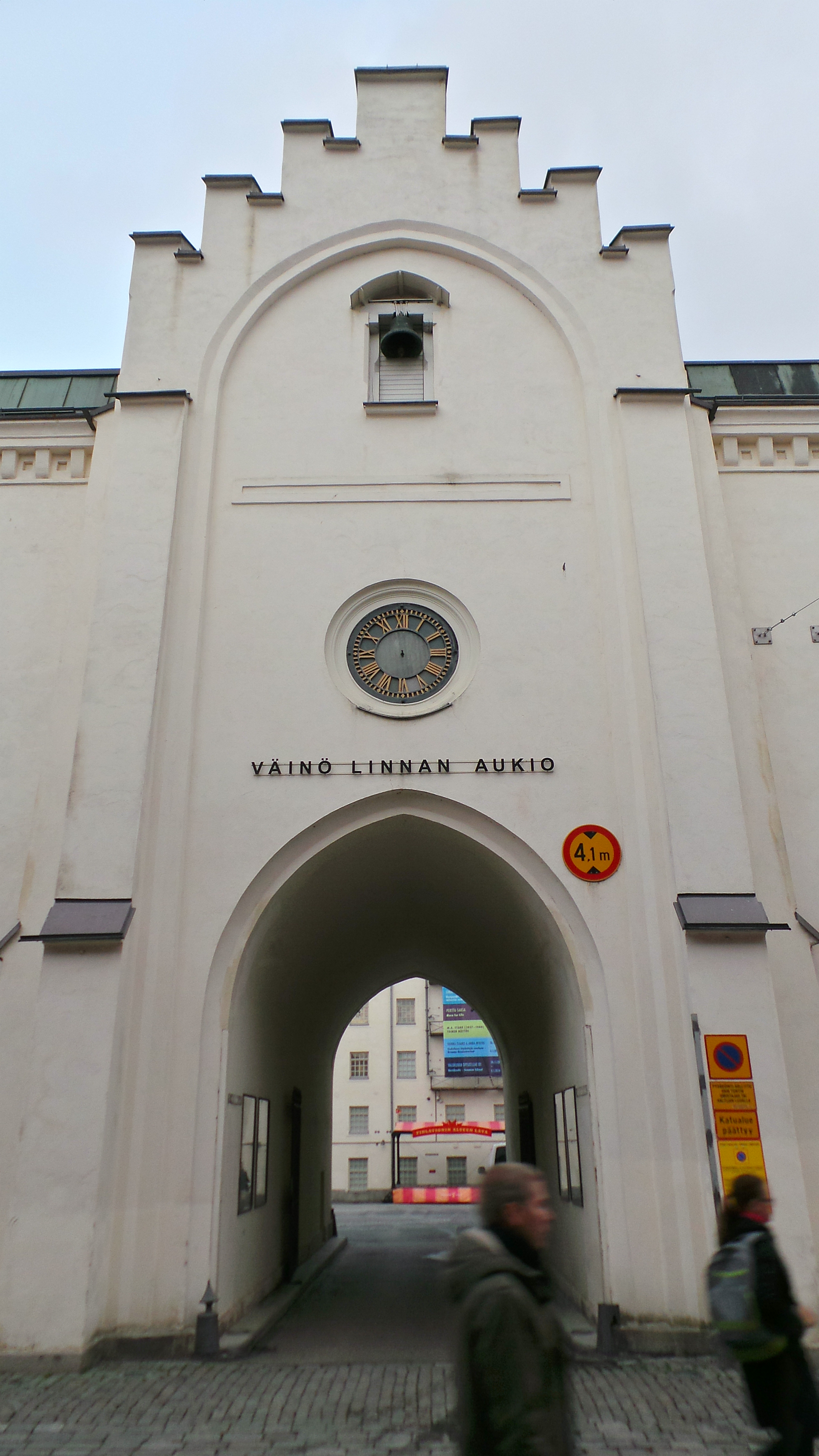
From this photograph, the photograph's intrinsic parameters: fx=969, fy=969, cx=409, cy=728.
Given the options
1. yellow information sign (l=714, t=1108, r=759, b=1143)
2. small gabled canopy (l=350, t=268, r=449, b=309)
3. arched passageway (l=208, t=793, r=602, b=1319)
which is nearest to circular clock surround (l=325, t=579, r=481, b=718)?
arched passageway (l=208, t=793, r=602, b=1319)

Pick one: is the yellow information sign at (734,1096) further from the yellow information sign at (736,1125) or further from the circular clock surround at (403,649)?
the circular clock surround at (403,649)

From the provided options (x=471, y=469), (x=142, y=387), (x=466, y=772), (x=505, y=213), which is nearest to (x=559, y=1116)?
(x=466, y=772)

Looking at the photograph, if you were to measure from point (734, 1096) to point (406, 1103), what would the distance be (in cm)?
3302

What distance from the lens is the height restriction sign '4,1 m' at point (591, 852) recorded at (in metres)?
9.59

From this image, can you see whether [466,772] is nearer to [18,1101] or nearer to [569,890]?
[569,890]

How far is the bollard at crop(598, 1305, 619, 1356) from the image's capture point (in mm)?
8016

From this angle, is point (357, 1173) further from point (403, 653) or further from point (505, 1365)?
Answer: point (505, 1365)

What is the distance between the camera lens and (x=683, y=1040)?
29.0ft

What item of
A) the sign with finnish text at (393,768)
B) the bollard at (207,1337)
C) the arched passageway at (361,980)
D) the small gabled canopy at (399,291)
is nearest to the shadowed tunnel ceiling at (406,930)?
the arched passageway at (361,980)

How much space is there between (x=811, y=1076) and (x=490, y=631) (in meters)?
5.45

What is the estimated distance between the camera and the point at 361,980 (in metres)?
17.3

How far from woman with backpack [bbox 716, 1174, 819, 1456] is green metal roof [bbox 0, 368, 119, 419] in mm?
12077

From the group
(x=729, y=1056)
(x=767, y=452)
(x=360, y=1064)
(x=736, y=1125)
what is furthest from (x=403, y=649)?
(x=360, y=1064)

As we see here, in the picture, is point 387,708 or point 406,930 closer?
point 387,708
